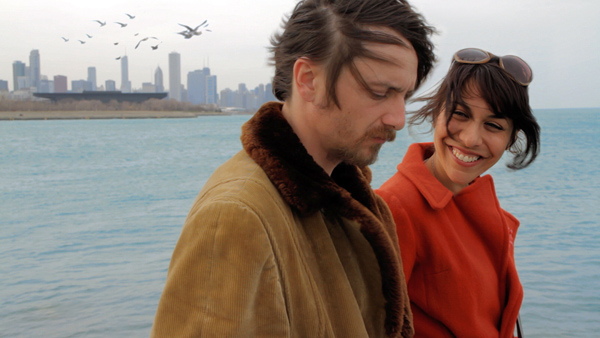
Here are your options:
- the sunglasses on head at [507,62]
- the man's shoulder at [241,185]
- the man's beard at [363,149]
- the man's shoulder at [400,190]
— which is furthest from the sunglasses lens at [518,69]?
the man's shoulder at [241,185]

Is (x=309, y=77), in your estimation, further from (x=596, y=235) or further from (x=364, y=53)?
(x=596, y=235)

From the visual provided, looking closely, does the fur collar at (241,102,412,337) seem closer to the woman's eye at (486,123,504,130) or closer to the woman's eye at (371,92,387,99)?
the woman's eye at (371,92,387,99)

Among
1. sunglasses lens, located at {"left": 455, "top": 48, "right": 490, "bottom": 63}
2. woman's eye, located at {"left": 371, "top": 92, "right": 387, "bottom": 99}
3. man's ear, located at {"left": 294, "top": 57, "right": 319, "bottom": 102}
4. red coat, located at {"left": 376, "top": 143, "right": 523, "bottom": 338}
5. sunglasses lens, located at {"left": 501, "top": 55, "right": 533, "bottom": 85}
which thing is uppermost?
sunglasses lens, located at {"left": 455, "top": 48, "right": 490, "bottom": 63}

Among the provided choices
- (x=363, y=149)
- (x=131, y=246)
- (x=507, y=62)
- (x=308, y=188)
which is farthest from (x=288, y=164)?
(x=131, y=246)

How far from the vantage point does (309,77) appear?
1430 millimetres

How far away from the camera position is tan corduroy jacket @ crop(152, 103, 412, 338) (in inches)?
43.2

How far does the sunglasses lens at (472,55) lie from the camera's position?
2154mm

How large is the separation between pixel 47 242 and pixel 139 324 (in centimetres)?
536

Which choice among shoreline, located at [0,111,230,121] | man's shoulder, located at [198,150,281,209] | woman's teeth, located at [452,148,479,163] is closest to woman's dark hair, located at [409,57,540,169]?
woman's teeth, located at [452,148,479,163]

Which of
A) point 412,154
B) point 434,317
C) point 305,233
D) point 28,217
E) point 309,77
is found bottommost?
point 28,217

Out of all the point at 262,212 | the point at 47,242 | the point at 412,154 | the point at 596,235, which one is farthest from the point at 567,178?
the point at 262,212

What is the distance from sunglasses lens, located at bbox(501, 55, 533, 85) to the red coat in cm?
47

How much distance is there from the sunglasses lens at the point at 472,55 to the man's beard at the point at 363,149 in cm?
88

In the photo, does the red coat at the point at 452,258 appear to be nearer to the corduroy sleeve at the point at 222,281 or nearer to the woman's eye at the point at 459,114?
the woman's eye at the point at 459,114
